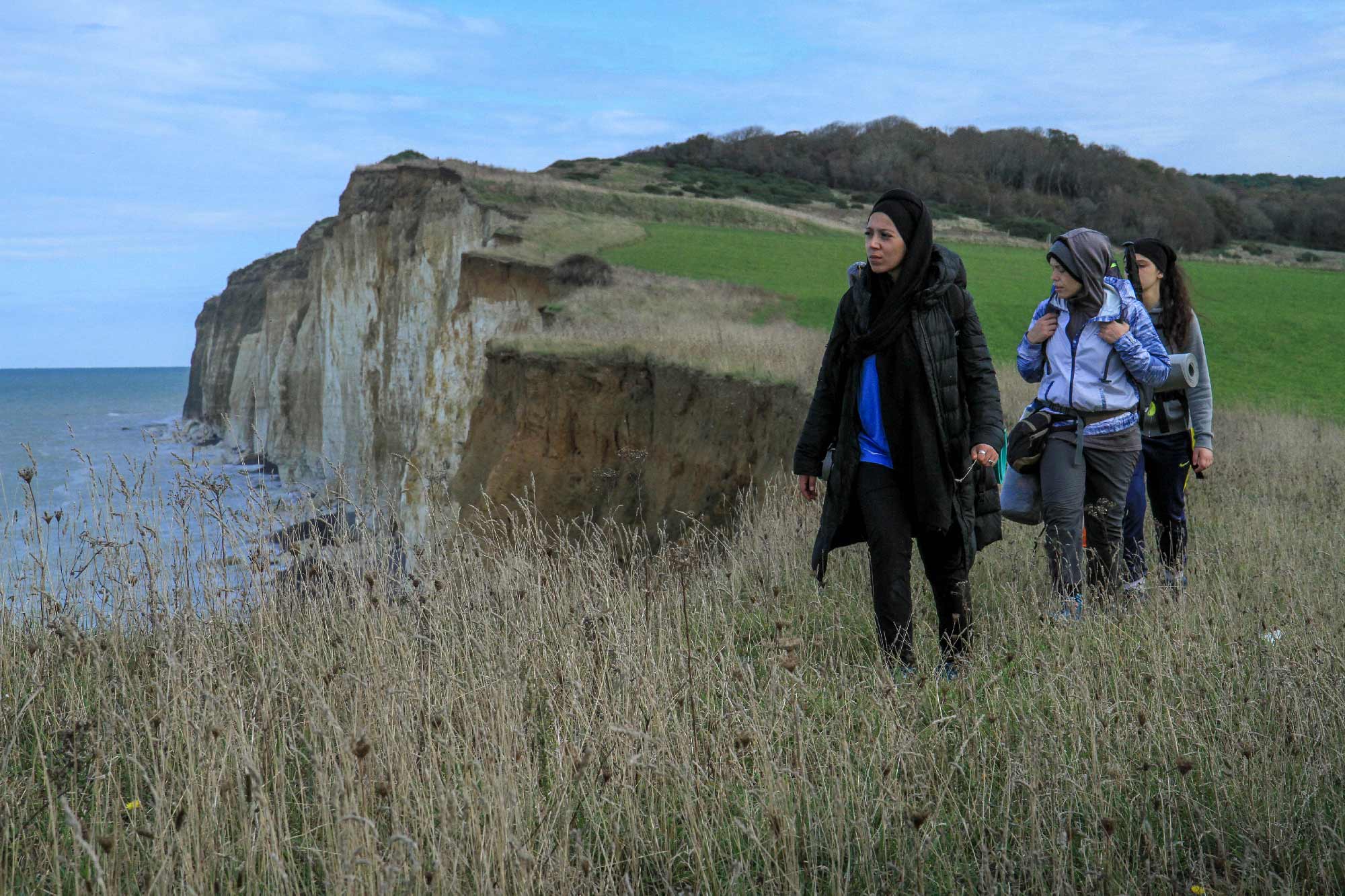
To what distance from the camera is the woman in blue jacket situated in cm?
555

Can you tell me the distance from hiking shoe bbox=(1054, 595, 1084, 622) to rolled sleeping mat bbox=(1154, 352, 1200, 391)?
5.15ft

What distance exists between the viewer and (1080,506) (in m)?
5.60

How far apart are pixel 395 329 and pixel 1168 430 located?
28.1 meters

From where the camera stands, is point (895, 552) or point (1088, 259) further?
point (1088, 259)

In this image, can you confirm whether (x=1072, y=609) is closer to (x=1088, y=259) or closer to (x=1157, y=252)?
(x=1088, y=259)

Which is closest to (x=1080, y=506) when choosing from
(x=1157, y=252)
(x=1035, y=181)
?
(x=1157, y=252)

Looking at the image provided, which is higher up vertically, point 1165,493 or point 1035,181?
point 1035,181

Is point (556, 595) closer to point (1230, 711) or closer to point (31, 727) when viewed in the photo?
point (31, 727)

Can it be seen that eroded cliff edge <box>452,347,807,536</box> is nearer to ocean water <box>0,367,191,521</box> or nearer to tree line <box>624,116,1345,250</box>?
ocean water <box>0,367,191,521</box>

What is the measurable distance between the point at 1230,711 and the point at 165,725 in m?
3.89

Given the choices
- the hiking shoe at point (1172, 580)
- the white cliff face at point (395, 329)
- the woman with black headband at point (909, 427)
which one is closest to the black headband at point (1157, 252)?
the hiking shoe at point (1172, 580)

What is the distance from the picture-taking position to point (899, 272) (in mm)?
4660

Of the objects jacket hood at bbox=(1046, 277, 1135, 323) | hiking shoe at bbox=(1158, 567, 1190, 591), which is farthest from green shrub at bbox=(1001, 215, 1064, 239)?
jacket hood at bbox=(1046, 277, 1135, 323)

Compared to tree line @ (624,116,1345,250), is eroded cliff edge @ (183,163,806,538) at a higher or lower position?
Answer: lower
